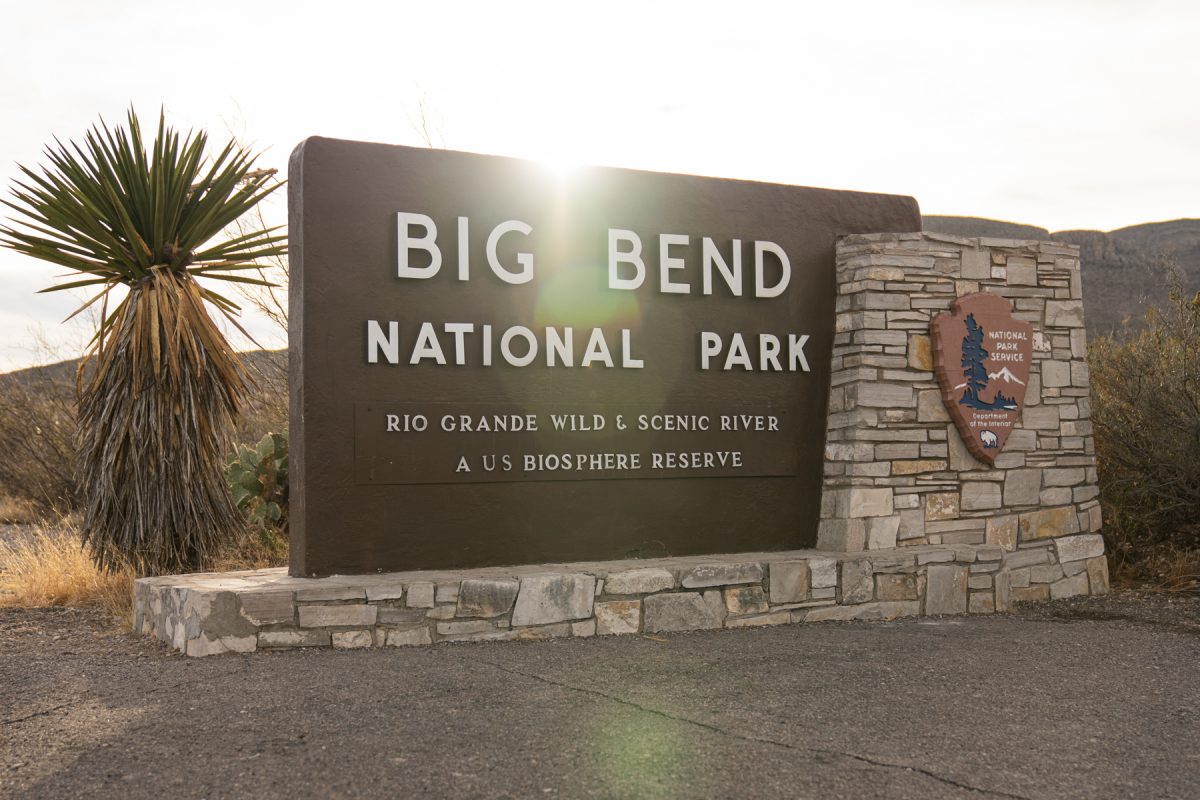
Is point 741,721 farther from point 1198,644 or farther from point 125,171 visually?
point 125,171

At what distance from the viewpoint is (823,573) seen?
307 inches

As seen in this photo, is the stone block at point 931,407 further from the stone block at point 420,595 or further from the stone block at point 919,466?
the stone block at point 420,595

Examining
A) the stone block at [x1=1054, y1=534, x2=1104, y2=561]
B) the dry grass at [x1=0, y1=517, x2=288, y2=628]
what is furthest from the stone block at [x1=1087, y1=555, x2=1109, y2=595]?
the dry grass at [x1=0, y1=517, x2=288, y2=628]

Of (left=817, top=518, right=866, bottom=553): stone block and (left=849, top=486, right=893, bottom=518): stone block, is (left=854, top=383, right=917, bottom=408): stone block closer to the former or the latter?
(left=849, top=486, right=893, bottom=518): stone block

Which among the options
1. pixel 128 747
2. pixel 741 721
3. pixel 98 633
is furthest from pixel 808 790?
pixel 98 633

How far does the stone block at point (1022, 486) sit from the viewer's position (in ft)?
28.5

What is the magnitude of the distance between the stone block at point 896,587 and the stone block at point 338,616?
367 cm

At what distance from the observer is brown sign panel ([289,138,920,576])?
713cm

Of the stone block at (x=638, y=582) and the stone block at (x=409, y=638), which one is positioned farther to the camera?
the stone block at (x=638, y=582)

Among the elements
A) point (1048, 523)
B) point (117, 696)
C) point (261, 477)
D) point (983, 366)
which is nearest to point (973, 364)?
point (983, 366)

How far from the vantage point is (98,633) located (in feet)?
24.6

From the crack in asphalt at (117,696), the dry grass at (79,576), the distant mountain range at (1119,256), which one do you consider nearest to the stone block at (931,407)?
the crack in asphalt at (117,696)

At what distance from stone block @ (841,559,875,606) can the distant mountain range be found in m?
22.3

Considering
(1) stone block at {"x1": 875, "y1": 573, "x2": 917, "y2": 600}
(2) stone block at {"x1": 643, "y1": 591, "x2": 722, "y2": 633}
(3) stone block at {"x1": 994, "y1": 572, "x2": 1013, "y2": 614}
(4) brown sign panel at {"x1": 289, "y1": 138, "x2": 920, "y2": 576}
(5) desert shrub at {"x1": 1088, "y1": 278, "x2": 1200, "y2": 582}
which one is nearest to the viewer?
(4) brown sign panel at {"x1": 289, "y1": 138, "x2": 920, "y2": 576}
